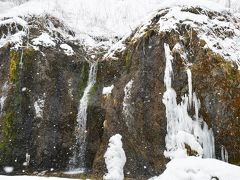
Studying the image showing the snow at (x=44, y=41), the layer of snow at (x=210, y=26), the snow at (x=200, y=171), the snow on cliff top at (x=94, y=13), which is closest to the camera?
the snow at (x=200, y=171)

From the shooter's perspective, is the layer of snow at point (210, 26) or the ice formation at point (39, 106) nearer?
the layer of snow at point (210, 26)

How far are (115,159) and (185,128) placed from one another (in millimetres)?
1799

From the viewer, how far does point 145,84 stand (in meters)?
7.06

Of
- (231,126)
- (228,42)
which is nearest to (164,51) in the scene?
(228,42)

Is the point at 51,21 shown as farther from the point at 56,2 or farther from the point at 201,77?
the point at 201,77

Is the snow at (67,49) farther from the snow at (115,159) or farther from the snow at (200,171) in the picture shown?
the snow at (200,171)

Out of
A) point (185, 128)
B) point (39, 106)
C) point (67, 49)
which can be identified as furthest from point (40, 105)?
point (185, 128)

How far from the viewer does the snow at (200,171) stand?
144 inches

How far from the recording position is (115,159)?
7.04 meters

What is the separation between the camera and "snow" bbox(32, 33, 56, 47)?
29.1 ft

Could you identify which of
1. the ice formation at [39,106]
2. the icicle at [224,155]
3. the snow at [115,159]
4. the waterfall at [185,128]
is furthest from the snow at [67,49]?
the icicle at [224,155]

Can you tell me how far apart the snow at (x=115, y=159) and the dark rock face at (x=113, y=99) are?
0.43ft

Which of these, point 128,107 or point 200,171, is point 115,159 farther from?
point 200,171

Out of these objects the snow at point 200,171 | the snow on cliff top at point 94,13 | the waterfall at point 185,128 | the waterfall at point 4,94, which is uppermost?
the snow on cliff top at point 94,13
